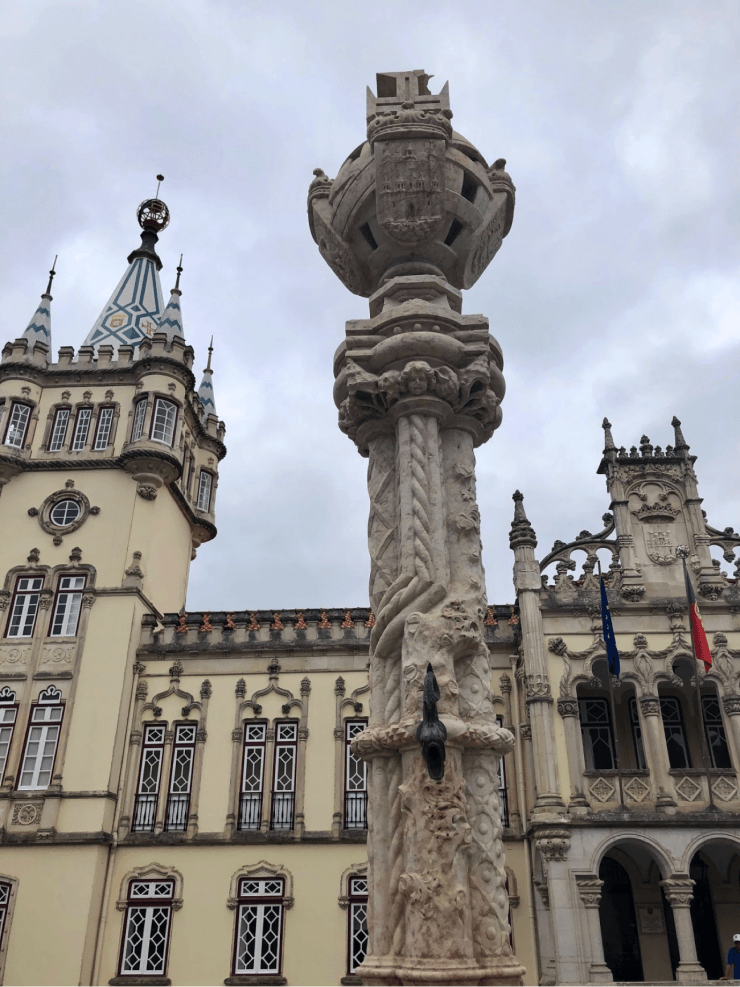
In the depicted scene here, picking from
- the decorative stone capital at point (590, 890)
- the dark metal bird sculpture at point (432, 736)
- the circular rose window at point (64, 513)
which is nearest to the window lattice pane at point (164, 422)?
the circular rose window at point (64, 513)

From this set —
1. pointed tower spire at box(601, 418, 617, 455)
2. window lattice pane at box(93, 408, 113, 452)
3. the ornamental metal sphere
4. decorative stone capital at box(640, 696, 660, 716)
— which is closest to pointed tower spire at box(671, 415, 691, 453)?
pointed tower spire at box(601, 418, 617, 455)

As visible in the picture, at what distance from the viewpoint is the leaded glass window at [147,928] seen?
781 inches

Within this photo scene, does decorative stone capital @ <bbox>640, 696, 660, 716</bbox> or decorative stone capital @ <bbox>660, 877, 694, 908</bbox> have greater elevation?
decorative stone capital @ <bbox>640, 696, 660, 716</bbox>

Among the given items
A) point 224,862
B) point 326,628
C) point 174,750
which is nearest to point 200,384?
point 326,628

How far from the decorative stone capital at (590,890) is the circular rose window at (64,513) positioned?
17136mm

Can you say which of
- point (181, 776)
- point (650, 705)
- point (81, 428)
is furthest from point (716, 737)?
point (81, 428)

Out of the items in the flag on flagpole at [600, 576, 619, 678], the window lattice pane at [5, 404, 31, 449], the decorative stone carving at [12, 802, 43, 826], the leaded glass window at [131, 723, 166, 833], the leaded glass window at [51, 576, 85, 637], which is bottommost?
the decorative stone carving at [12, 802, 43, 826]

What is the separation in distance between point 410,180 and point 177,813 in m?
19.3

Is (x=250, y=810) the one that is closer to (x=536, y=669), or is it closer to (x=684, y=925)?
(x=536, y=669)

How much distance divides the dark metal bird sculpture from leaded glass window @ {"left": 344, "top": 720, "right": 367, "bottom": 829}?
1697 cm

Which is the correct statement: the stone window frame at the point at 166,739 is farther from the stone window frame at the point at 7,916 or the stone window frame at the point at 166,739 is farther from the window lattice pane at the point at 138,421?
the window lattice pane at the point at 138,421

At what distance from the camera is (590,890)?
18.6 metres

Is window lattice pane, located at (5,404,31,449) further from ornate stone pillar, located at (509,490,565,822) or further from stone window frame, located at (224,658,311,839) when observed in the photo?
ornate stone pillar, located at (509,490,565,822)

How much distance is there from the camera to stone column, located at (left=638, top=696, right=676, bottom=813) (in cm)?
1953
